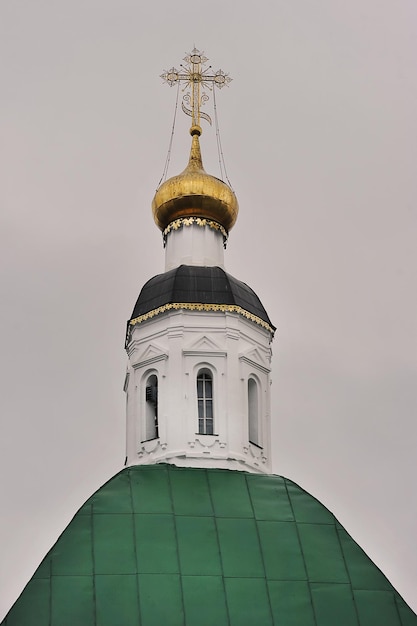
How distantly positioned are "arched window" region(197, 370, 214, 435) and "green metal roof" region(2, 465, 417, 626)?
1.55m

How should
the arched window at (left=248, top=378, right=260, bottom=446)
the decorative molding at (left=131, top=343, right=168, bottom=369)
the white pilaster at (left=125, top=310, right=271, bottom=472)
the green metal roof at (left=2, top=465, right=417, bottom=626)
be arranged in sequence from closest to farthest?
the green metal roof at (left=2, top=465, right=417, bottom=626) → the white pilaster at (left=125, top=310, right=271, bottom=472) → the arched window at (left=248, top=378, right=260, bottom=446) → the decorative molding at (left=131, top=343, right=168, bottom=369)

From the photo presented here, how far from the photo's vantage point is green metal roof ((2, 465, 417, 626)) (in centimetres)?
1939

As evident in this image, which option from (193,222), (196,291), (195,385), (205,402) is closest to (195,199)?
(193,222)

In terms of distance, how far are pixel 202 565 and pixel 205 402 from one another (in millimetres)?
4081

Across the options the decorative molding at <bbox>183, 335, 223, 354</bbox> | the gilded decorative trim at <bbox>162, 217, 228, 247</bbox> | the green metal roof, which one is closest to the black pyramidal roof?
the decorative molding at <bbox>183, 335, 223, 354</bbox>

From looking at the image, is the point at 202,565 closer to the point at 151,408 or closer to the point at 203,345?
the point at 151,408

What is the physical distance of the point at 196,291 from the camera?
24.3 metres

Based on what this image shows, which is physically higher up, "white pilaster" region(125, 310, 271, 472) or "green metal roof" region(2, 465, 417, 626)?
"white pilaster" region(125, 310, 271, 472)

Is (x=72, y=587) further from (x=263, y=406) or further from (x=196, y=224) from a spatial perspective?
(x=196, y=224)

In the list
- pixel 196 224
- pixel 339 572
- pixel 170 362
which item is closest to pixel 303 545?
pixel 339 572

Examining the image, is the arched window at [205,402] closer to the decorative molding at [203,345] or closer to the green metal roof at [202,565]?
the decorative molding at [203,345]

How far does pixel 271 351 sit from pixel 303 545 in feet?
15.8

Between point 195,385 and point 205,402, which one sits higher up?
point 195,385

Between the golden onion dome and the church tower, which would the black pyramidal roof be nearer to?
the church tower
